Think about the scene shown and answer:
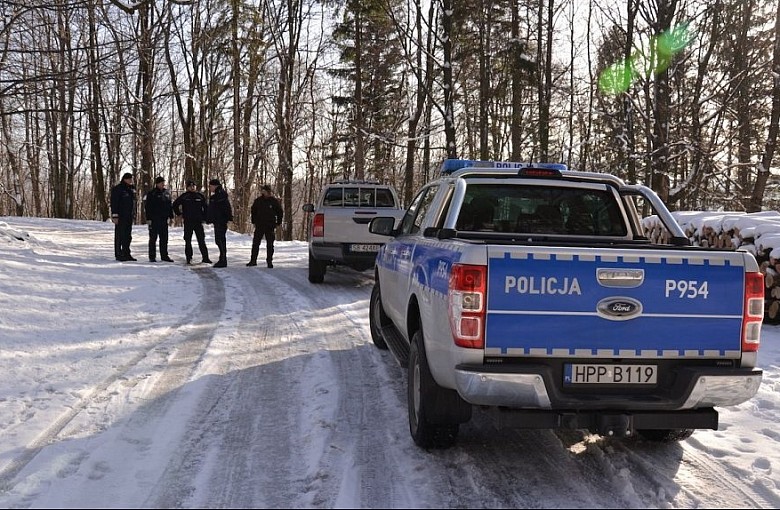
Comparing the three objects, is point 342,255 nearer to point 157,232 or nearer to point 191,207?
point 191,207

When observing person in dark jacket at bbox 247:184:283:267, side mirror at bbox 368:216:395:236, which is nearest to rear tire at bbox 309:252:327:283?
person in dark jacket at bbox 247:184:283:267

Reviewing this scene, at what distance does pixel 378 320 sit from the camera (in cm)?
677

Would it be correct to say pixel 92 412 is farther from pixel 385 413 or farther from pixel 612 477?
pixel 612 477

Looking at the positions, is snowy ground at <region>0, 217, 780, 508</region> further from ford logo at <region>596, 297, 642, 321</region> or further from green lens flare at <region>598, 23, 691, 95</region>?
green lens flare at <region>598, 23, 691, 95</region>

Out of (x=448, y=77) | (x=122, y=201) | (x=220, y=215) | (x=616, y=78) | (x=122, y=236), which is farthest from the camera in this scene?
(x=616, y=78)

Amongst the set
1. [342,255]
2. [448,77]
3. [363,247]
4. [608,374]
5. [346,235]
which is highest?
[448,77]

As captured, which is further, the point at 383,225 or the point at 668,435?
the point at 383,225

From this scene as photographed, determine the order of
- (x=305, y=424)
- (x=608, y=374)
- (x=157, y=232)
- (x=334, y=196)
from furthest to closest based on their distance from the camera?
(x=157, y=232) → (x=334, y=196) → (x=305, y=424) → (x=608, y=374)

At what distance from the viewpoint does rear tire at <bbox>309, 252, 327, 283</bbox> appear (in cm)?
1151

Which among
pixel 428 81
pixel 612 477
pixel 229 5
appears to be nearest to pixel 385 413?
pixel 612 477

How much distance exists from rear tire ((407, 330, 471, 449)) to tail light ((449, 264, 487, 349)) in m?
0.61

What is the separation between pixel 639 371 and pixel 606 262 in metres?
0.69

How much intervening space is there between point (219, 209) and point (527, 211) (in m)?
10.1

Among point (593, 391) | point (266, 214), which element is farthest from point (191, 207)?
point (593, 391)
